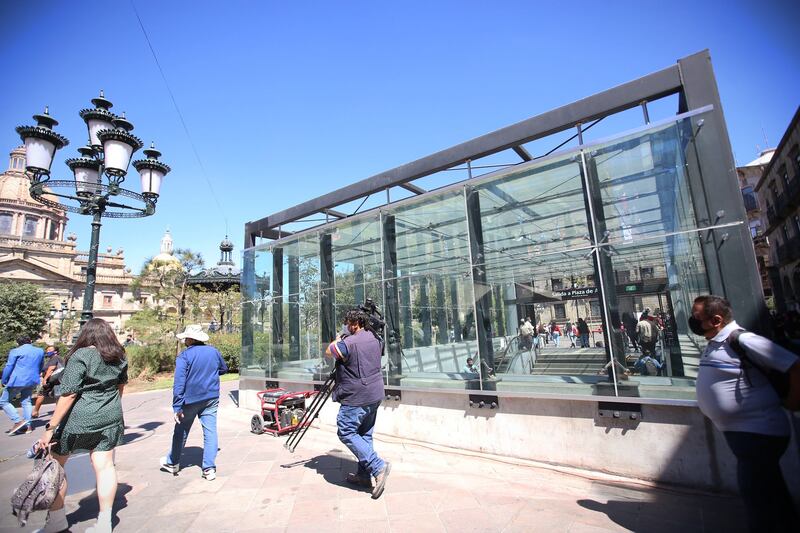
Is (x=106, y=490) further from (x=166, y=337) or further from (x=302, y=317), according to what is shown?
(x=166, y=337)

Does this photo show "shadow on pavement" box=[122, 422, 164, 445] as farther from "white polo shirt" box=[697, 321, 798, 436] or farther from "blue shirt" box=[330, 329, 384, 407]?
"white polo shirt" box=[697, 321, 798, 436]

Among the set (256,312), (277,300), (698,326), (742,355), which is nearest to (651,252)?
(698,326)

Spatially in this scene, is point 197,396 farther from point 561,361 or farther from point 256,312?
point 561,361

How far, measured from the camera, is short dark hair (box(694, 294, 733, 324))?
2.53 metres

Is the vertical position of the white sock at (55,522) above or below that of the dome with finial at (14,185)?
below

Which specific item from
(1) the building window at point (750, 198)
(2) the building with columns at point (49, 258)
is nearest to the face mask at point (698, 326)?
(1) the building window at point (750, 198)

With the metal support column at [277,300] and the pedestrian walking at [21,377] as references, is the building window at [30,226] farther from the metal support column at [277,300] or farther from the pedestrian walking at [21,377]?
the metal support column at [277,300]

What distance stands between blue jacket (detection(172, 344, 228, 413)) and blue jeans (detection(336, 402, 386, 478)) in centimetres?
187

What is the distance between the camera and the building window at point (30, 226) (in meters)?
64.7

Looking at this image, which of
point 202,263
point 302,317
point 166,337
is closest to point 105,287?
point 202,263

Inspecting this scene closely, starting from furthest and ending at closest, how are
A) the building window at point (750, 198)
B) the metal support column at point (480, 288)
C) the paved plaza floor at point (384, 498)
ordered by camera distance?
the building window at point (750, 198)
the metal support column at point (480, 288)
the paved plaza floor at point (384, 498)

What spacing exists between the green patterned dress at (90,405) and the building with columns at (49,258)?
60.7 metres

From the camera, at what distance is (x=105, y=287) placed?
200ft

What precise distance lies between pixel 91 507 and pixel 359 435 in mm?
2834
